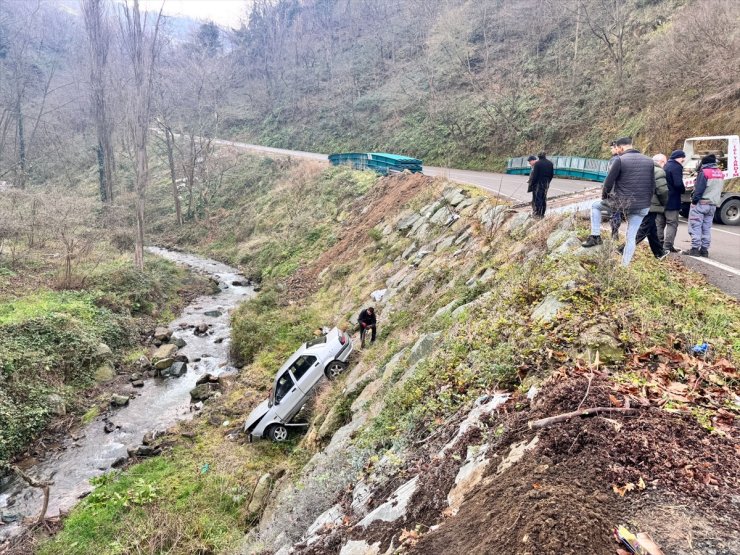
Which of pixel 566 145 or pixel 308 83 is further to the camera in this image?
pixel 308 83

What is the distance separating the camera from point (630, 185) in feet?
23.0

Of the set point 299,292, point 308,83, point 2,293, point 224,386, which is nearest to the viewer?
point 224,386

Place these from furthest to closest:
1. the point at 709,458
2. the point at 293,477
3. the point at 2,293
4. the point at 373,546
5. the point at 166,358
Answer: the point at 2,293 → the point at 166,358 → the point at 293,477 → the point at 373,546 → the point at 709,458

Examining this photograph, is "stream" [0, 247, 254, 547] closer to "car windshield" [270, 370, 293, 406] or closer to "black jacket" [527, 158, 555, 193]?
"car windshield" [270, 370, 293, 406]

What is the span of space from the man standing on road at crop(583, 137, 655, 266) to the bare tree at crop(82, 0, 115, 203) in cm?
3150

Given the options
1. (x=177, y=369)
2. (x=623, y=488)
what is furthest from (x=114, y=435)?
(x=623, y=488)

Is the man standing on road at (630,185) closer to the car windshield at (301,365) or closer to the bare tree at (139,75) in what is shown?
the car windshield at (301,365)

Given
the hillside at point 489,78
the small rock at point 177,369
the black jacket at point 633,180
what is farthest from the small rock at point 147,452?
the hillside at point 489,78

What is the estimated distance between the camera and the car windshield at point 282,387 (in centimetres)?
1082

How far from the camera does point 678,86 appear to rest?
71.3ft

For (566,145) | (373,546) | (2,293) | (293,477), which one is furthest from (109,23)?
(373,546)

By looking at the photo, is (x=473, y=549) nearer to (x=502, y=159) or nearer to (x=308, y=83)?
(x=502, y=159)

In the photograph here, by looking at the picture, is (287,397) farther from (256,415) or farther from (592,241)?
(592,241)

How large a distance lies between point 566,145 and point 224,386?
22.2 m
